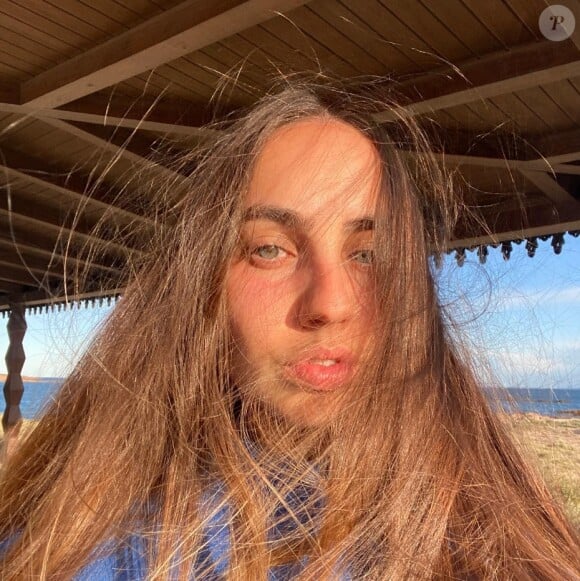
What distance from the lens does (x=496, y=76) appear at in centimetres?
136

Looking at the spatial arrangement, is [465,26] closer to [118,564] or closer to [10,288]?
[118,564]

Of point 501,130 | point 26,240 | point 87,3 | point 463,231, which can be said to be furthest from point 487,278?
point 26,240

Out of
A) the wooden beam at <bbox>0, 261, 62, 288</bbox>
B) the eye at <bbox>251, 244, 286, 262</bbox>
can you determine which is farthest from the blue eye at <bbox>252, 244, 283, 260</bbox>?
the wooden beam at <bbox>0, 261, 62, 288</bbox>

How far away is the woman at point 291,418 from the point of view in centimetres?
47

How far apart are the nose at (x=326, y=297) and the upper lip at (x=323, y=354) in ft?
0.07

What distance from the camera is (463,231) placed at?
79 cm

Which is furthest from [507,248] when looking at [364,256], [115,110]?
[115,110]

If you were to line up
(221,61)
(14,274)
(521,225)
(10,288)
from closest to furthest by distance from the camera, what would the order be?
(521,225) < (221,61) < (10,288) < (14,274)

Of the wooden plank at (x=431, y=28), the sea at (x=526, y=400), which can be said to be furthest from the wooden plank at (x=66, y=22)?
the sea at (x=526, y=400)

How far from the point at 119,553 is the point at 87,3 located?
1325 millimetres

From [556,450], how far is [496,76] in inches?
36.7

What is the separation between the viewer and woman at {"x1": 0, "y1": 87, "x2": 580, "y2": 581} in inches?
18.3

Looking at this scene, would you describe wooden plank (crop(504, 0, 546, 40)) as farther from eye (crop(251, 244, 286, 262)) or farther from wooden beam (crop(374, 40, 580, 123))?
eye (crop(251, 244, 286, 262))

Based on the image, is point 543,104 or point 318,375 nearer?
point 318,375
